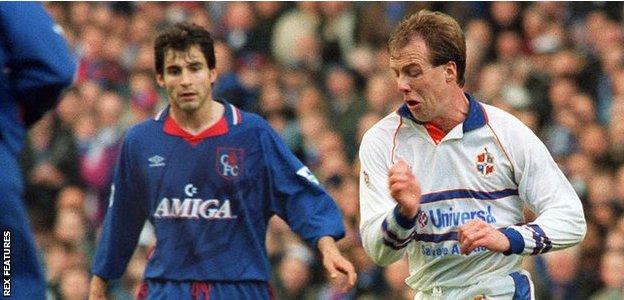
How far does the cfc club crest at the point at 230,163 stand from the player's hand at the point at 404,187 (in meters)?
1.80

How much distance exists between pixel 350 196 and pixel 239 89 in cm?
212

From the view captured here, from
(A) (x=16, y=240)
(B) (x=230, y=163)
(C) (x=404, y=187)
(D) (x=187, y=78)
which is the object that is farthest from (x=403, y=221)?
(D) (x=187, y=78)

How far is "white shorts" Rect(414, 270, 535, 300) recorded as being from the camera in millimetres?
6383

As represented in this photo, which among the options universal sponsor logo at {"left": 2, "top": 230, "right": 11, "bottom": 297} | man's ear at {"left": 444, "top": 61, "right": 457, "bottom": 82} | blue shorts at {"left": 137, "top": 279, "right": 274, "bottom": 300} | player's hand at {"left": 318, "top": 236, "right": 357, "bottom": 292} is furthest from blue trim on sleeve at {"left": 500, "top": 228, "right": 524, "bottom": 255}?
universal sponsor logo at {"left": 2, "top": 230, "right": 11, "bottom": 297}

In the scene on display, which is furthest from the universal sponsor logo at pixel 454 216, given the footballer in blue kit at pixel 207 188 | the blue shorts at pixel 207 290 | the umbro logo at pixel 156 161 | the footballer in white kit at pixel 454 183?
the umbro logo at pixel 156 161

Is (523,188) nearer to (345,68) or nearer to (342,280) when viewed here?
(342,280)

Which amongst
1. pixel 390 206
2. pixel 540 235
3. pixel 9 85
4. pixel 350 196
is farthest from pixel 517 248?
pixel 350 196

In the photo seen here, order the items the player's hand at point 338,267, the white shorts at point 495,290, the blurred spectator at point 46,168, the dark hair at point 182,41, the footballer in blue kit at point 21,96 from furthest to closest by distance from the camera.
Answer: the blurred spectator at point 46,168 < the dark hair at point 182,41 < the player's hand at point 338,267 < the white shorts at point 495,290 < the footballer in blue kit at point 21,96

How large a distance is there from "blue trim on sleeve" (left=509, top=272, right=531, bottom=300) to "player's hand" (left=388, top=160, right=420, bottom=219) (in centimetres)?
78

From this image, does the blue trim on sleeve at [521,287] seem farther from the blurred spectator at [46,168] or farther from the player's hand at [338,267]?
the blurred spectator at [46,168]

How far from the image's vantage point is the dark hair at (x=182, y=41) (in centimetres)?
761

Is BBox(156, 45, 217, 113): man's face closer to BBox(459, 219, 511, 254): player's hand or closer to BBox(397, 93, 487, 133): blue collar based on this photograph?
BBox(397, 93, 487, 133): blue collar

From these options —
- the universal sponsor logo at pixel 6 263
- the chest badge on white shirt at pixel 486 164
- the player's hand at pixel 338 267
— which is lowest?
the player's hand at pixel 338 267

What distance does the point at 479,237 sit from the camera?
5.82m
